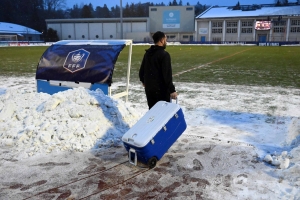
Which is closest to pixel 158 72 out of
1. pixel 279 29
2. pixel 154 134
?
pixel 154 134

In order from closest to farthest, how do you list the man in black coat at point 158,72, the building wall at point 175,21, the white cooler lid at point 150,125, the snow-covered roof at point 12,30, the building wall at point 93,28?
the white cooler lid at point 150,125 → the man in black coat at point 158,72 → the snow-covered roof at point 12,30 → the building wall at point 175,21 → the building wall at point 93,28

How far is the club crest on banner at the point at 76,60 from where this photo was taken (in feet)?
22.6

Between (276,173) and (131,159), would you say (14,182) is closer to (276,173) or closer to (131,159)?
(131,159)

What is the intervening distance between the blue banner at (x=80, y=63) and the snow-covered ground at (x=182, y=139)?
0.77 m

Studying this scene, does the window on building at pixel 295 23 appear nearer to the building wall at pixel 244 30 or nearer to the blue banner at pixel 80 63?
the building wall at pixel 244 30

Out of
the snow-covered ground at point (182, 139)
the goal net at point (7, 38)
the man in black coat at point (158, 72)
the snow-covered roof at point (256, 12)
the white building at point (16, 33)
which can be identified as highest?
the snow-covered roof at point (256, 12)

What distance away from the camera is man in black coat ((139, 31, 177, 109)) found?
4613 mm

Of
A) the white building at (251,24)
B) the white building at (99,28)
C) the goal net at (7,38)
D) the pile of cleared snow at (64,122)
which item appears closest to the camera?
the pile of cleared snow at (64,122)

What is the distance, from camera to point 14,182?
393cm

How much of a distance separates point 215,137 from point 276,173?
164cm

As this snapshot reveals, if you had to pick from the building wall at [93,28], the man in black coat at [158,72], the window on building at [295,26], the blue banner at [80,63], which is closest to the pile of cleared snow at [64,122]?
the blue banner at [80,63]

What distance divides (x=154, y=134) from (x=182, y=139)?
150cm

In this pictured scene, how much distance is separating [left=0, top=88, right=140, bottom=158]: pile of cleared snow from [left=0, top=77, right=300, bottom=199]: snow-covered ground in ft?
0.05

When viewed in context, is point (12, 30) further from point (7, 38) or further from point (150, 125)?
point (150, 125)
